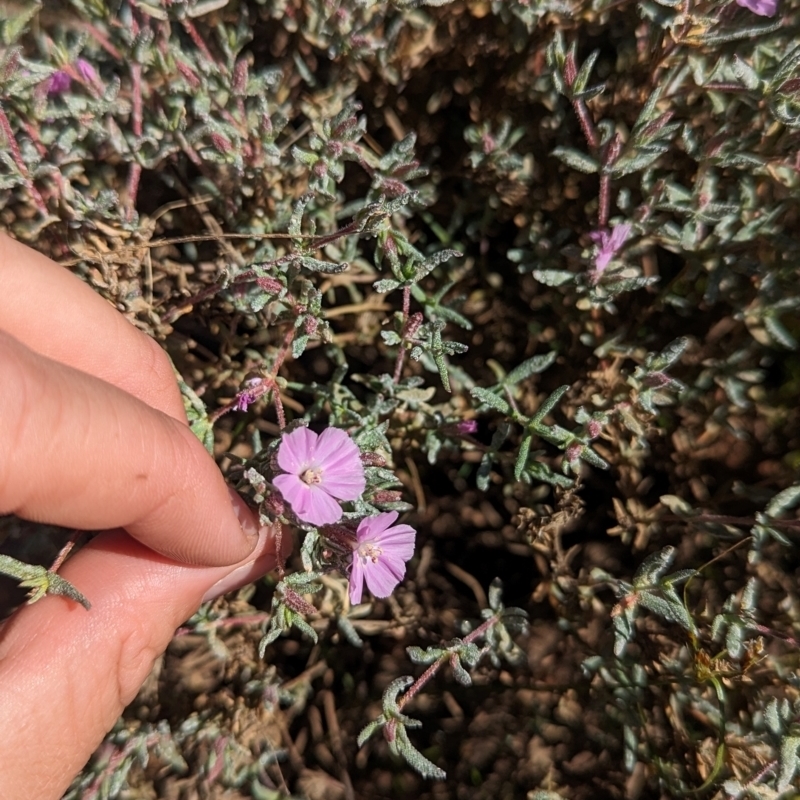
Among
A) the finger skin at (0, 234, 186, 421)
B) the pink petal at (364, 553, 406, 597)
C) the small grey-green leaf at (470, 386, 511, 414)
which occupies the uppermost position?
the finger skin at (0, 234, 186, 421)

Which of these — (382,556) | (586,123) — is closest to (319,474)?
(382,556)

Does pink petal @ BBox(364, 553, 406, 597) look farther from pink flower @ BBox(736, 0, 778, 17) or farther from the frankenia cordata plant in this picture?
pink flower @ BBox(736, 0, 778, 17)

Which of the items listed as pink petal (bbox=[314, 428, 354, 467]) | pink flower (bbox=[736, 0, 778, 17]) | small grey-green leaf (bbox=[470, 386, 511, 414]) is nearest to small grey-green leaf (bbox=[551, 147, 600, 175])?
pink flower (bbox=[736, 0, 778, 17])

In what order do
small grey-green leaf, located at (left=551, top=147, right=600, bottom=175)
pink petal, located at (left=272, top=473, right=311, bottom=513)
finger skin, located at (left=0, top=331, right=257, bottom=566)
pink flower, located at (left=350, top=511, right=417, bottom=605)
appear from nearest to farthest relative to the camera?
finger skin, located at (left=0, top=331, right=257, bottom=566) < pink petal, located at (left=272, top=473, right=311, bottom=513) < pink flower, located at (left=350, top=511, right=417, bottom=605) < small grey-green leaf, located at (left=551, top=147, right=600, bottom=175)

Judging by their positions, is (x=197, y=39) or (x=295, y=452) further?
(x=197, y=39)

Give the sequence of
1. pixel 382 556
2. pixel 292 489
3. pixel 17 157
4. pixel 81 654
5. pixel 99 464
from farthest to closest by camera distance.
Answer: pixel 382 556, pixel 17 157, pixel 292 489, pixel 81 654, pixel 99 464

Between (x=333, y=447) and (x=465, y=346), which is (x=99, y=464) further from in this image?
(x=465, y=346)

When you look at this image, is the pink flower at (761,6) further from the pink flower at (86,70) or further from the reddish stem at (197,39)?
the pink flower at (86,70)
